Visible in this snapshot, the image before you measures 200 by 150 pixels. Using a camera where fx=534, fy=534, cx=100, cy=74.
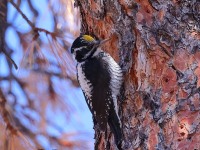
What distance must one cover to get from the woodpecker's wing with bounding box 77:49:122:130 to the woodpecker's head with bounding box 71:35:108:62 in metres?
0.03

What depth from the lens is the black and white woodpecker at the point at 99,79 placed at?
214cm

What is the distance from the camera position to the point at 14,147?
2484 millimetres

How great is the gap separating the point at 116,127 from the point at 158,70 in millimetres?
283

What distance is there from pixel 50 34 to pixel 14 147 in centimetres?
55

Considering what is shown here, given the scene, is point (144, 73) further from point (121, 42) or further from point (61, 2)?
point (61, 2)

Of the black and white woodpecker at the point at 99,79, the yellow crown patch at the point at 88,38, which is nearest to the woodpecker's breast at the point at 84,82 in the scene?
the black and white woodpecker at the point at 99,79

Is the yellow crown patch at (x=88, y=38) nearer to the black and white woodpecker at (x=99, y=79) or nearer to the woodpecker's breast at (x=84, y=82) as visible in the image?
the black and white woodpecker at (x=99, y=79)

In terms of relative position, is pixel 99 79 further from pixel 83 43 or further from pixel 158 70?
pixel 158 70

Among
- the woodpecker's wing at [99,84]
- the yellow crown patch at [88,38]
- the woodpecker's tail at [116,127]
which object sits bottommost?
the woodpecker's tail at [116,127]

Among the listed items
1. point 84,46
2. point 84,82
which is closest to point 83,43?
point 84,46

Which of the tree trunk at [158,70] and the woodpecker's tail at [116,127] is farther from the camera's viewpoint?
Result: the woodpecker's tail at [116,127]

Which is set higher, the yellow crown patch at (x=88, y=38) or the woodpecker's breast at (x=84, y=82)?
the yellow crown patch at (x=88, y=38)

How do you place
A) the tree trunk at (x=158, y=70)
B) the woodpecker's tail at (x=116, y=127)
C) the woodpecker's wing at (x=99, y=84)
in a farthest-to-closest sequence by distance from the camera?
the woodpecker's wing at (x=99, y=84), the woodpecker's tail at (x=116, y=127), the tree trunk at (x=158, y=70)

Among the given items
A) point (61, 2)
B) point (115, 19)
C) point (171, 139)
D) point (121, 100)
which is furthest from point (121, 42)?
point (61, 2)
